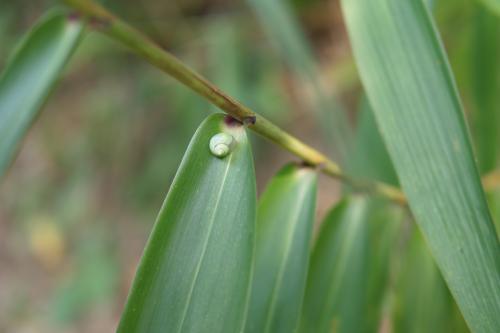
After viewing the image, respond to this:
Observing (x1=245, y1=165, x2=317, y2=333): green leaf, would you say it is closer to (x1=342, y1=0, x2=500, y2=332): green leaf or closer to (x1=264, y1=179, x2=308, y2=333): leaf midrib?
(x1=264, y1=179, x2=308, y2=333): leaf midrib

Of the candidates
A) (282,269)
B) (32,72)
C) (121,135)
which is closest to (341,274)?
(282,269)

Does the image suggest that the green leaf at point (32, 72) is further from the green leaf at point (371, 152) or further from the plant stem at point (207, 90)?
the green leaf at point (371, 152)

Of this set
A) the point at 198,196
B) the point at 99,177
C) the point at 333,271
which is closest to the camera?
the point at 198,196

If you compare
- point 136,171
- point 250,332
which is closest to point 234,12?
point 136,171

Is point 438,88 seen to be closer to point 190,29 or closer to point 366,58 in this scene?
point 366,58

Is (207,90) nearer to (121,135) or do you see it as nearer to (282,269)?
(282,269)

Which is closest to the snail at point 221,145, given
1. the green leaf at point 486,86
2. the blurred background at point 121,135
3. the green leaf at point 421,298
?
the green leaf at point 421,298
